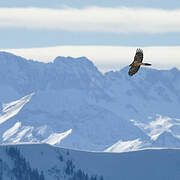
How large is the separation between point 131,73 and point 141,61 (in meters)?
0.84

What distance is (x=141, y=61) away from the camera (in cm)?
4512

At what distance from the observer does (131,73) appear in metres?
44.8
